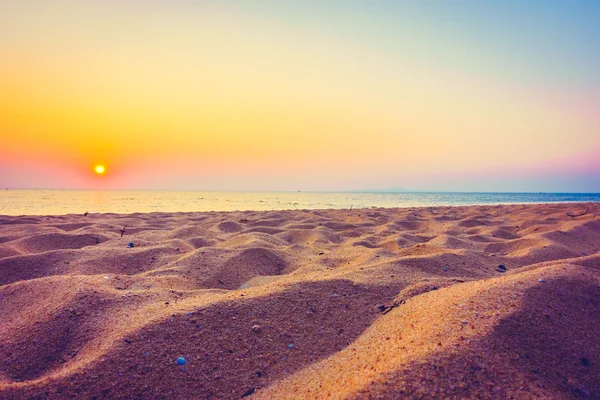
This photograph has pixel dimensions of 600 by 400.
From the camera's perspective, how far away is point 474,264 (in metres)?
2.77

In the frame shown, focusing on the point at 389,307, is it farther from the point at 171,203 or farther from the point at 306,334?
the point at 171,203

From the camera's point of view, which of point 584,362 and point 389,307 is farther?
point 389,307

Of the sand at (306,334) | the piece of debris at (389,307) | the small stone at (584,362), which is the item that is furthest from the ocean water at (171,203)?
the small stone at (584,362)

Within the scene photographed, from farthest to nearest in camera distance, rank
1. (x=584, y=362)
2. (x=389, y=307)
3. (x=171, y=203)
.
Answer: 1. (x=171, y=203)
2. (x=389, y=307)
3. (x=584, y=362)

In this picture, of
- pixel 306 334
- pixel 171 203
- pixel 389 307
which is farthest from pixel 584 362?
pixel 171 203

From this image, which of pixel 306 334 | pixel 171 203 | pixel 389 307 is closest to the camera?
pixel 306 334

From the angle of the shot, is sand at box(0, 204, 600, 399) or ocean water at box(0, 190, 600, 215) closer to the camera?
sand at box(0, 204, 600, 399)

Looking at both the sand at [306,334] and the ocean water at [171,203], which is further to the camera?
the ocean water at [171,203]

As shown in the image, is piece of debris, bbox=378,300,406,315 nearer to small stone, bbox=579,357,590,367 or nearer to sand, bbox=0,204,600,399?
sand, bbox=0,204,600,399

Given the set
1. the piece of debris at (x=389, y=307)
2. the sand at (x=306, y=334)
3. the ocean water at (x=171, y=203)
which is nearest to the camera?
the sand at (x=306, y=334)

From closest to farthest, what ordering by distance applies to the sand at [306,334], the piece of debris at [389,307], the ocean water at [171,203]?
the sand at [306,334]
the piece of debris at [389,307]
the ocean water at [171,203]

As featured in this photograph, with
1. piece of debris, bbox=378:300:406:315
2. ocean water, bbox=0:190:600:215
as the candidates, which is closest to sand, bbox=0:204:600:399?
piece of debris, bbox=378:300:406:315

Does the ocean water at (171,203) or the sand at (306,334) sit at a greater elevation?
the ocean water at (171,203)

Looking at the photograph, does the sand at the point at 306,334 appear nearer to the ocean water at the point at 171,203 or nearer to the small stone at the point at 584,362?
the small stone at the point at 584,362
